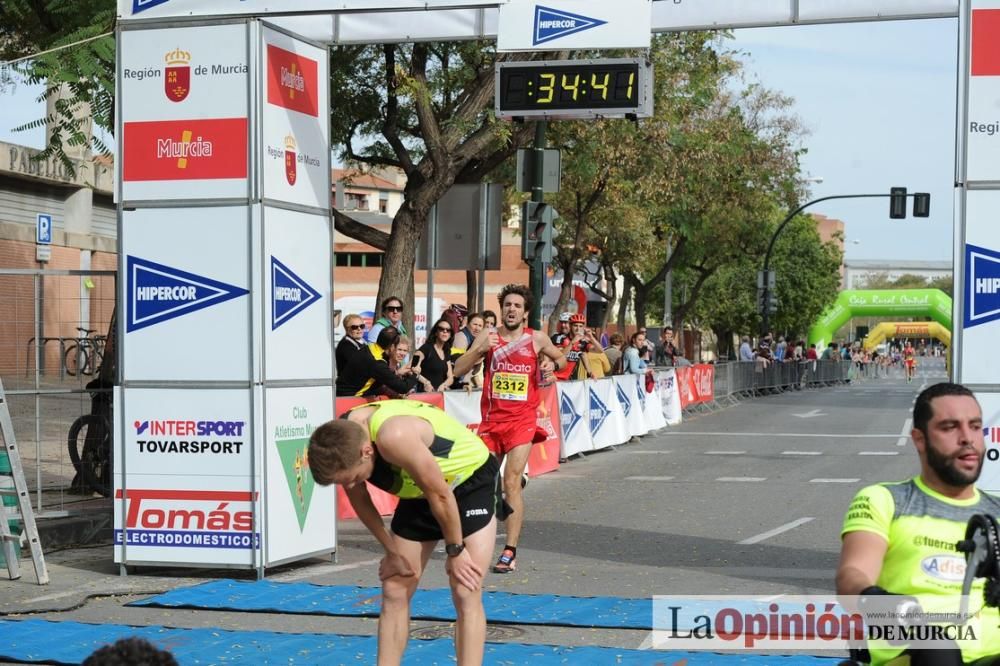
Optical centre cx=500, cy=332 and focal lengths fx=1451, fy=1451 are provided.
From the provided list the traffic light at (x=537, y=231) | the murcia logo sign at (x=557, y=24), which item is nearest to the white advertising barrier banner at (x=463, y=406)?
the traffic light at (x=537, y=231)

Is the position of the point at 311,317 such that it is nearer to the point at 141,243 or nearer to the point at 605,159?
the point at 141,243

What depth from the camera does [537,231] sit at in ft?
58.4

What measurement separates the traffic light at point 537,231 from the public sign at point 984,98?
29.2 ft

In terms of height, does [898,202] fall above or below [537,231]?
above

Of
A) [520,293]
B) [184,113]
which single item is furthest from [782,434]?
[184,113]

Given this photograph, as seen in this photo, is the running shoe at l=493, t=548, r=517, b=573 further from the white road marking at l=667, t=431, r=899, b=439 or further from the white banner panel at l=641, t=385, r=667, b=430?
the white road marking at l=667, t=431, r=899, b=439

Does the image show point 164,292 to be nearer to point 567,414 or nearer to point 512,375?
point 512,375

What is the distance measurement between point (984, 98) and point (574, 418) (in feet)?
41.9

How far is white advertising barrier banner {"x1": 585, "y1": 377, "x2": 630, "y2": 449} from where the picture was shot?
22.5m

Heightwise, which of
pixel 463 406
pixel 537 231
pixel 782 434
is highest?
pixel 537 231

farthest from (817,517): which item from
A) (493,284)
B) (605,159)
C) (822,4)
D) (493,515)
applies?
(493,284)

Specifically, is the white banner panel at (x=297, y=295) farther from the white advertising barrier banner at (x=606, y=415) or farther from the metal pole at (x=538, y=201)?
the white advertising barrier banner at (x=606, y=415)

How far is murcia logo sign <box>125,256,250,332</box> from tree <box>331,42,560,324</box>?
29.2ft

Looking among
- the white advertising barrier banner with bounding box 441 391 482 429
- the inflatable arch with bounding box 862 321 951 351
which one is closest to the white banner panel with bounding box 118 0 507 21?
the white advertising barrier banner with bounding box 441 391 482 429
